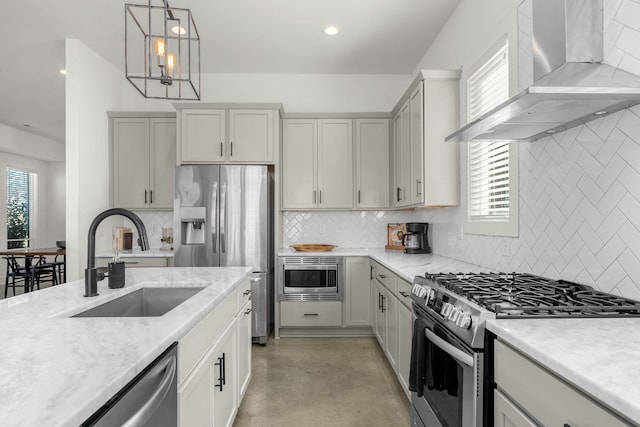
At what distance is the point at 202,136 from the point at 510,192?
3052 mm

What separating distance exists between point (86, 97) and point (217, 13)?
1779 millimetres

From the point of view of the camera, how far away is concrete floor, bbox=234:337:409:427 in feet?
7.64

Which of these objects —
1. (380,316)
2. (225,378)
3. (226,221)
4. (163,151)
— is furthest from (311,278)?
(163,151)

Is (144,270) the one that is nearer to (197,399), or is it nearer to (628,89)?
(197,399)

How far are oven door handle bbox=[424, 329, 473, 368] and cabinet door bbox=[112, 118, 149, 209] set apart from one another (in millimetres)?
3646

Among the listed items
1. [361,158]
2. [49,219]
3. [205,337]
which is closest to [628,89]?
[205,337]

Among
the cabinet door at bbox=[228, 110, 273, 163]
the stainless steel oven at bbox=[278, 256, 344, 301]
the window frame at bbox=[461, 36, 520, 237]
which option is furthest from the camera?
the cabinet door at bbox=[228, 110, 273, 163]

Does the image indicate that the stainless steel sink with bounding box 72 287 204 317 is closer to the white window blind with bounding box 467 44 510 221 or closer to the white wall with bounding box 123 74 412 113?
the white window blind with bounding box 467 44 510 221

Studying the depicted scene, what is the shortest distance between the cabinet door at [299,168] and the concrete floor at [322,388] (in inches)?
61.6

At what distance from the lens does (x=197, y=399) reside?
1.41 meters

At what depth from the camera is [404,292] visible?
2355 mm

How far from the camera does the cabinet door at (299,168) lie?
4.15 m

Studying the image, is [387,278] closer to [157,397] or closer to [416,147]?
[416,147]

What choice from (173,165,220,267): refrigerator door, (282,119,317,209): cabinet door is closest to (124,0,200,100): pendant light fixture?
(173,165,220,267): refrigerator door
